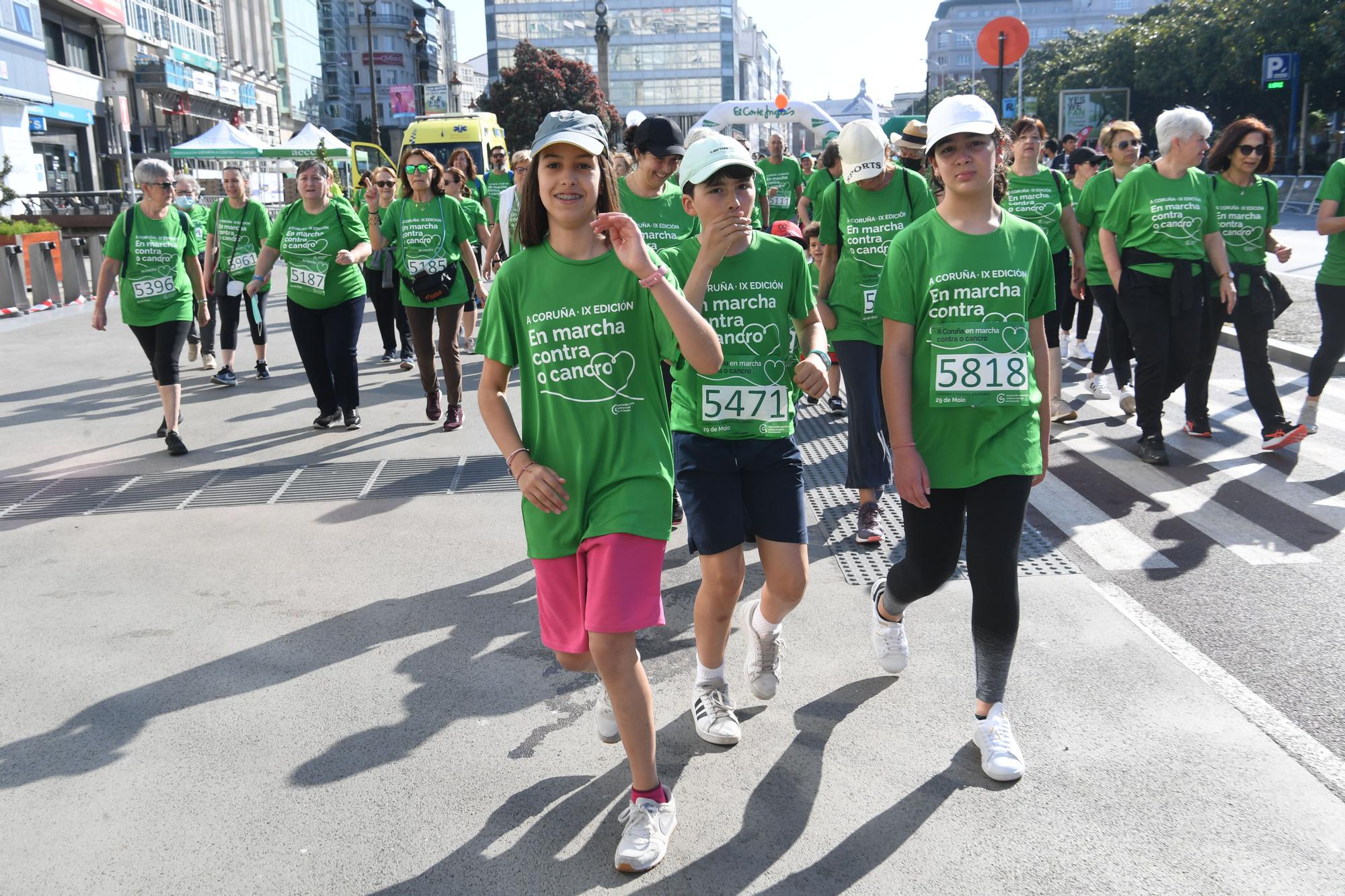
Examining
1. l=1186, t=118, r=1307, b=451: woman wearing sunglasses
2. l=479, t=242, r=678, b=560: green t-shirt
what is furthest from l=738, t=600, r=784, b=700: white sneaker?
l=1186, t=118, r=1307, b=451: woman wearing sunglasses

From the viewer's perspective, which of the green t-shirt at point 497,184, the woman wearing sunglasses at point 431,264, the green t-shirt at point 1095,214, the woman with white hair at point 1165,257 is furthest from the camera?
the green t-shirt at point 497,184

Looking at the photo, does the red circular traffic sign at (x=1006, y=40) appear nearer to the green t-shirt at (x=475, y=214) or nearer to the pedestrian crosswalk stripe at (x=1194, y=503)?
the green t-shirt at (x=475, y=214)

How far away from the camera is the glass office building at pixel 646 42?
11912 centimetres

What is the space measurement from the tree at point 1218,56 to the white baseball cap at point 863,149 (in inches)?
1281

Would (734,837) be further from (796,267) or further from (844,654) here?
(796,267)

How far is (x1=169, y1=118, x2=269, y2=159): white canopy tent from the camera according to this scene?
2875 centimetres

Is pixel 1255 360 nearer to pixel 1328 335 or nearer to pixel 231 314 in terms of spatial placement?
pixel 1328 335

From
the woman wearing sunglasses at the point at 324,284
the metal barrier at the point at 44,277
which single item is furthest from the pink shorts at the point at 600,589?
the metal barrier at the point at 44,277

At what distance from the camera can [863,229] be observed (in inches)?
221

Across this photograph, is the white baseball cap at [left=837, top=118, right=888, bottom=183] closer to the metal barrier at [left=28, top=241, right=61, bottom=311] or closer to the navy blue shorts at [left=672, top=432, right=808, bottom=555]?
the navy blue shorts at [left=672, top=432, right=808, bottom=555]

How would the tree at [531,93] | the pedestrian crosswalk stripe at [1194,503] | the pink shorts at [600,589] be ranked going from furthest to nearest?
the tree at [531,93]
the pedestrian crosswalk stripe at [1194,503]
the pink shorts at [600,589]

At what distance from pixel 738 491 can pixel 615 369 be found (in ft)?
2.69

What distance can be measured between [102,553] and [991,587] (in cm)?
459

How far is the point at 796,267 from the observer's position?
145 inches
